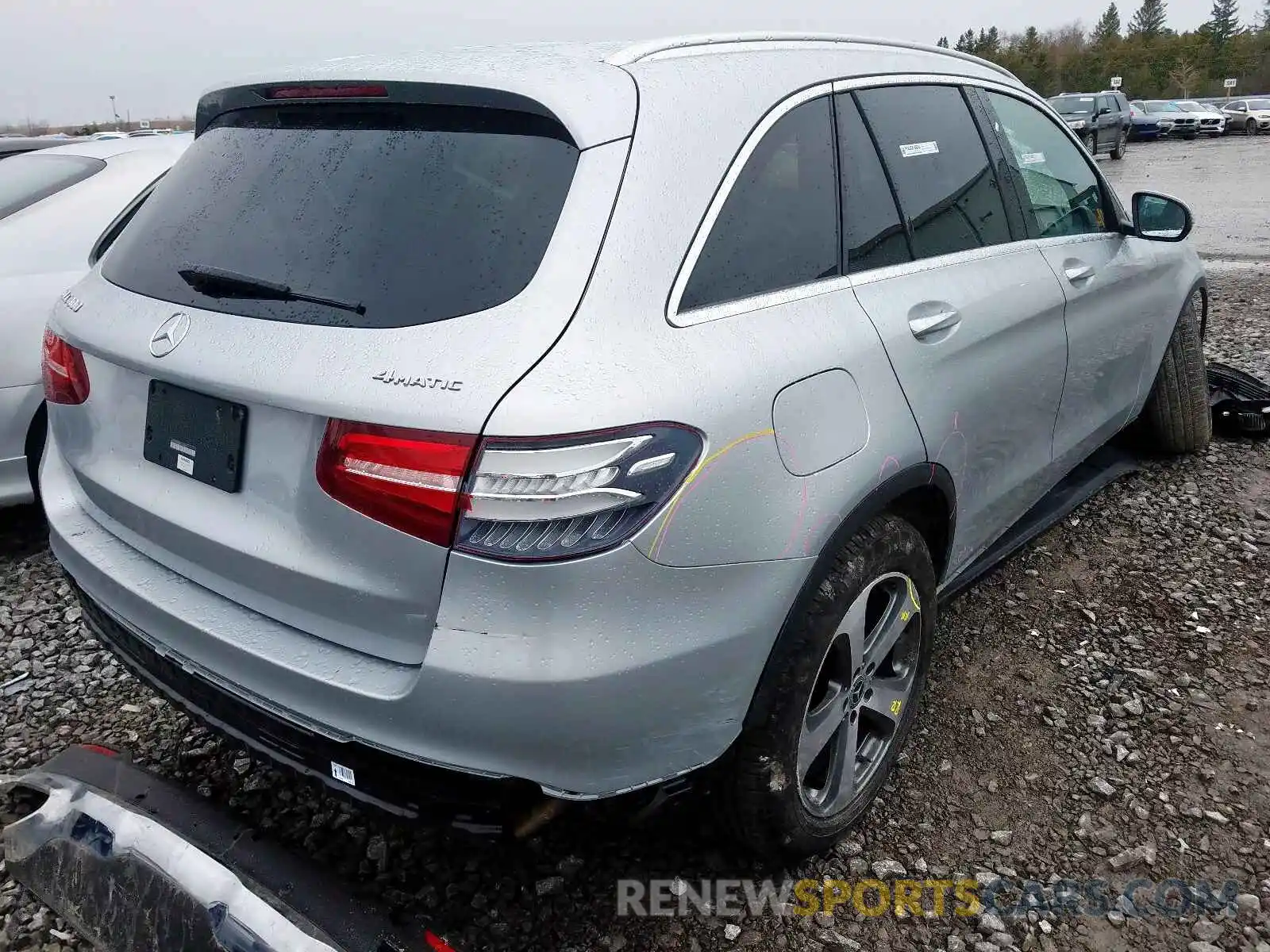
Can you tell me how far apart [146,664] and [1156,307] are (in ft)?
11.8

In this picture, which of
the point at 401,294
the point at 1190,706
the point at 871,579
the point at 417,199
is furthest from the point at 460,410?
the point at 1190,706

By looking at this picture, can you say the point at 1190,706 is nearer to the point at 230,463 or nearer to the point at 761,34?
the point at 761,34

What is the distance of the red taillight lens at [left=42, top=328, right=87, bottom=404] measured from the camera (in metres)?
2.07

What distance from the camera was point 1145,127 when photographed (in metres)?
34.4

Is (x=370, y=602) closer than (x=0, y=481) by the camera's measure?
Yes

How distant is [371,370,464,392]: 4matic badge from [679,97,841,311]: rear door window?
1.45ft

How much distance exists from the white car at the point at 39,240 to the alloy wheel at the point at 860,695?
3.04m

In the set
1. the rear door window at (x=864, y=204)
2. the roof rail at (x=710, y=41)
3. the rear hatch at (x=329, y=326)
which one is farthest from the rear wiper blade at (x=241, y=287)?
the rear door window at (x=864, y=204)

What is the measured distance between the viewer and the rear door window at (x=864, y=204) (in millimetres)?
2148

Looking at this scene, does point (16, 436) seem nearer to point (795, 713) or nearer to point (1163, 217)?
point (795, 713)

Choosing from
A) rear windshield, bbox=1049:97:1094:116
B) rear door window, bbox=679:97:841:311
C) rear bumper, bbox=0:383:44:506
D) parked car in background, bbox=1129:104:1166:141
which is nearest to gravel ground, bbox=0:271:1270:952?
rear bumper, bbox=0:383:44:506

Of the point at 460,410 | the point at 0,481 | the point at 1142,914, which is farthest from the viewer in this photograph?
the point at 0,481

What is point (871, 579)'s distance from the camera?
2.02 meters

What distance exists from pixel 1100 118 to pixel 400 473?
28.0 metres
